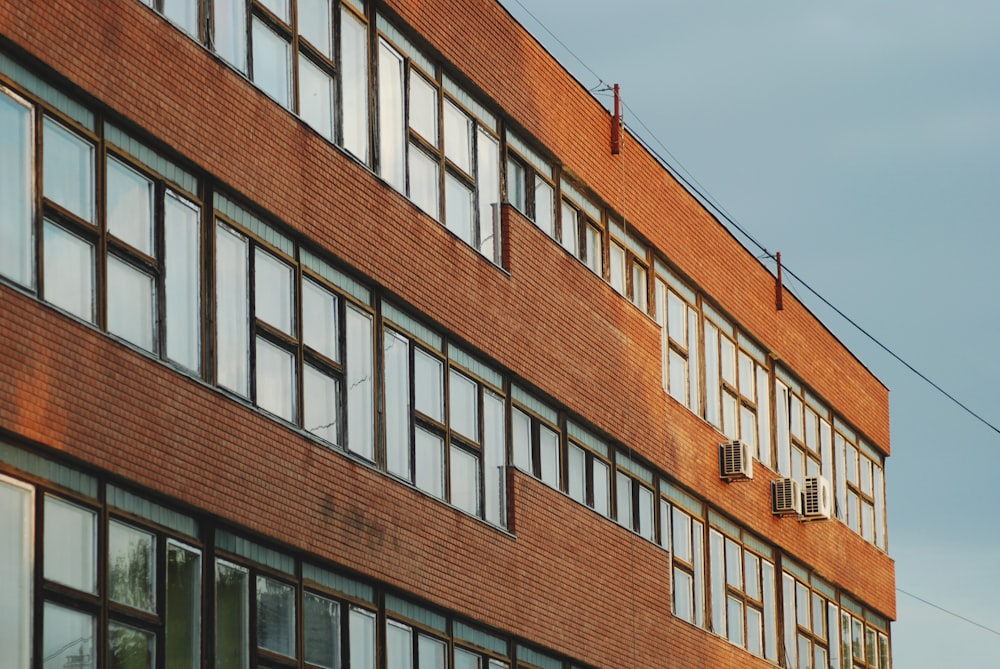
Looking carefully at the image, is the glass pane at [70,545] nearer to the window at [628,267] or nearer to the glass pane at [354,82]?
the glass pane at [354,82]

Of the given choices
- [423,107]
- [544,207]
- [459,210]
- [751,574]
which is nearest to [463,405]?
[459,210]

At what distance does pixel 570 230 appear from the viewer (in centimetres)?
3088

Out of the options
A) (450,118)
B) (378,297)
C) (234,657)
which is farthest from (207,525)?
(450,118)

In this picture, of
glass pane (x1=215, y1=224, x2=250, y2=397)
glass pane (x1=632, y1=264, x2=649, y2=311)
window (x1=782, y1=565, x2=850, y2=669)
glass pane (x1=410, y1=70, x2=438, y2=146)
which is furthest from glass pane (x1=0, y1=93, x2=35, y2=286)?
window (x1=782, y1=565, x2=850, y2=669)

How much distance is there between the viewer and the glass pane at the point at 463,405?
1033 inches

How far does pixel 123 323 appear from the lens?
62.7ft

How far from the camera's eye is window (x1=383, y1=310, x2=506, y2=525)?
81.0ft

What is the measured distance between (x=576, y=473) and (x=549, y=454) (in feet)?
3.36

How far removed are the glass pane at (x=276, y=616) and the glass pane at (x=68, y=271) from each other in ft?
13.5

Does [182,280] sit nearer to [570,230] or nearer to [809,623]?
[570,230]

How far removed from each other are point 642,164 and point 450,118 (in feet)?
22.4

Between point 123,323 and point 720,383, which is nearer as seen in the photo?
point 123,323

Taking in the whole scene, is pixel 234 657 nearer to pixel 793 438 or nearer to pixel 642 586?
pixel 642 586

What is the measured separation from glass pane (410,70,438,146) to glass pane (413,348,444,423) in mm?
2918
